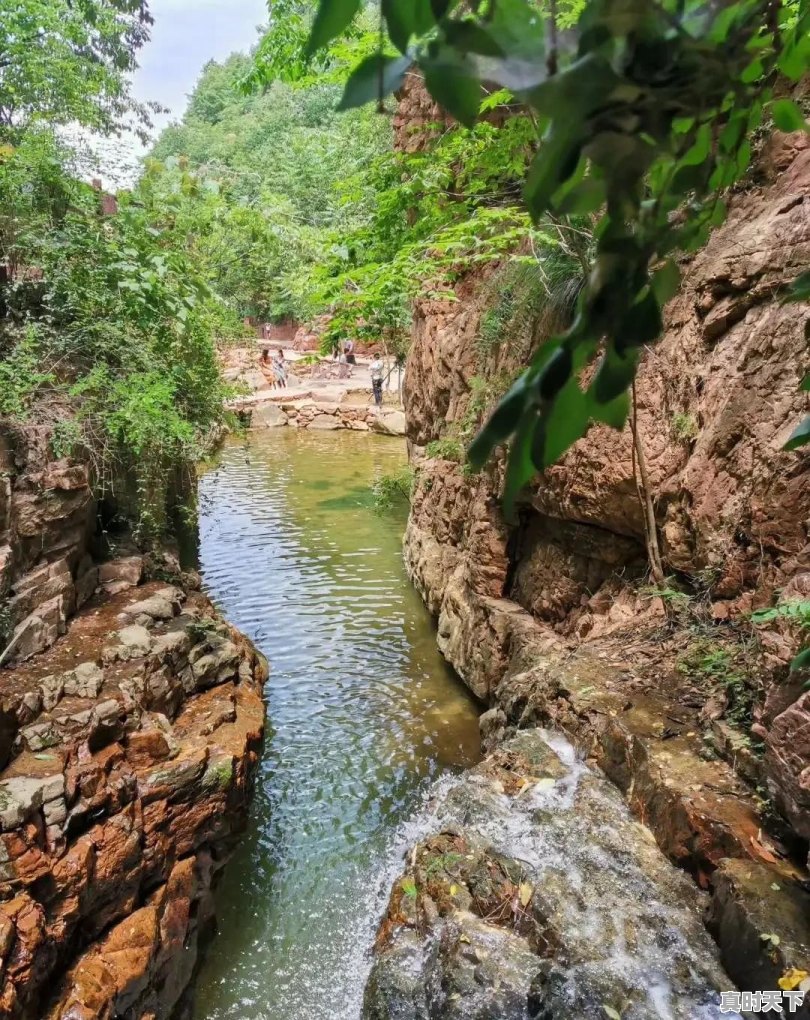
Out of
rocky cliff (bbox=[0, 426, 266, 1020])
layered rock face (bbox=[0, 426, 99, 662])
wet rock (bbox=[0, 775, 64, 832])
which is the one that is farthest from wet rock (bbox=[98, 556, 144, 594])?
wet rock (bbox=[0, 775, 64, 832])

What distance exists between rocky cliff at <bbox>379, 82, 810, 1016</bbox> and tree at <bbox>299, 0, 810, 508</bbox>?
2.90 m

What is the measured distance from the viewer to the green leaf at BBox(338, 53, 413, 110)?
21.4 inches

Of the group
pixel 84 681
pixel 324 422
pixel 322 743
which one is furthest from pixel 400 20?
pixel 324 422

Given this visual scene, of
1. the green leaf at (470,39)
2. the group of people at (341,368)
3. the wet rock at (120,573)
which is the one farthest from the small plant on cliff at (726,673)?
the group of people at (341,368)

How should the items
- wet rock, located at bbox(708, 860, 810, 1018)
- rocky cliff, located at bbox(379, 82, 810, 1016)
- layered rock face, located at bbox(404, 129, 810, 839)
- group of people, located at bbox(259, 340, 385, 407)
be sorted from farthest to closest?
group of people, located at bbox(259, 340, 385, 407), layered rock face, located at bbox(404, 129, 810, 839), rocky cliff, located at bbox(379, 82, 810, 1016), wet rock, located at bbox(708, 860, 810, 1018)

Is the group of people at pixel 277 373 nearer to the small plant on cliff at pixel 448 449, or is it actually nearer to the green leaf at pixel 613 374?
the small plant on cliff at pixel 448 449

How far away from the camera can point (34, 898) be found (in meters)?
3.78

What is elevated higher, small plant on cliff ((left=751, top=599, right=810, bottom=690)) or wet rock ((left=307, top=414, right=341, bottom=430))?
small plant on cliff ((left=751, top=599, right=810, bottom=690))

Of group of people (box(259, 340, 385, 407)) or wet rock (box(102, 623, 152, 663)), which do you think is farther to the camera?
group of people (box(259, 340, 385, 407))

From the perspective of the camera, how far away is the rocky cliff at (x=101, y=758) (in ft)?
12.4

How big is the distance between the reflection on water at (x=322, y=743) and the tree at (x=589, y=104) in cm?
466

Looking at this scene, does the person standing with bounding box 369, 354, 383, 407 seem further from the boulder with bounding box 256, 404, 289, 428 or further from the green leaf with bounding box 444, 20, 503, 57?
the green leaf with bounding box 444, 20, 503, 57

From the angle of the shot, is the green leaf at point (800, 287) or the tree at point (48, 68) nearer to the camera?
the green leaf at point (800, 287)

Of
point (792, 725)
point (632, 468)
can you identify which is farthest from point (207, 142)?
point (792, 725)
